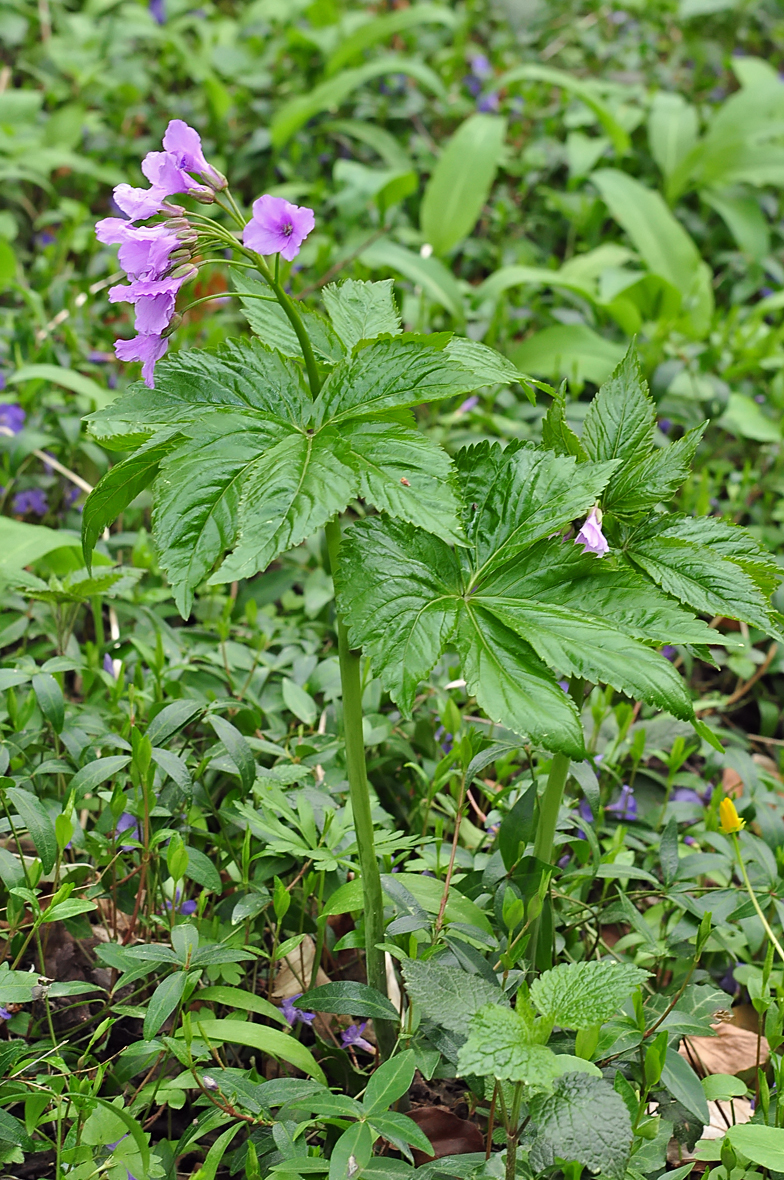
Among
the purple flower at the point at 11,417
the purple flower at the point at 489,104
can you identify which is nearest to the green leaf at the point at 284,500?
the purple flower at the point at 11,417

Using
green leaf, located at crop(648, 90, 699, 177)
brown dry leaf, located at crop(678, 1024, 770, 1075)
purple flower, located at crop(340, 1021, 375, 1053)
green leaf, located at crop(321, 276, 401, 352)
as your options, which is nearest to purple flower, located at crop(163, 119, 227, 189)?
green leaf, located at crop(321, 276, 401, 352)

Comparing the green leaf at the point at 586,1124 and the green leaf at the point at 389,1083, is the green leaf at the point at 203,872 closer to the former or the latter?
the green leaf at the point at 389,1083

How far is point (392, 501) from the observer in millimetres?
1024

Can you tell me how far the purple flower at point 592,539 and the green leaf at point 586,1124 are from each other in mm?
582

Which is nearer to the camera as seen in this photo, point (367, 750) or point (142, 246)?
point (142, 246)

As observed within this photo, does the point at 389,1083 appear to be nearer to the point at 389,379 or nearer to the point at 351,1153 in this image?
the point at 351,1153

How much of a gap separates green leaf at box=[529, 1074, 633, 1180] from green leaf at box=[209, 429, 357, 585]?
641 mm

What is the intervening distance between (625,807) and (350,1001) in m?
0.77

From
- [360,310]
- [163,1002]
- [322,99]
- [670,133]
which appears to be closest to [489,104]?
[670,133]

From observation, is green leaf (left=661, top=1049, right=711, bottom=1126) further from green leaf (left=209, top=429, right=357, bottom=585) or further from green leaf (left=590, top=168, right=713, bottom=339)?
green leaf (left=590, top=168, right=713, bottom=339)

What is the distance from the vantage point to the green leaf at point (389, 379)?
1.08 m

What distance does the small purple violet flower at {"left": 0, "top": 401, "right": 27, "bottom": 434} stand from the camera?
8.52 ft

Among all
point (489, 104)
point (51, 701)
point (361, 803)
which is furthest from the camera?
point (489, 104)

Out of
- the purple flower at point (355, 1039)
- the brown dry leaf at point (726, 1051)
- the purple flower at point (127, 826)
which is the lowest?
the brown dry leaf at point (726, 1051)
